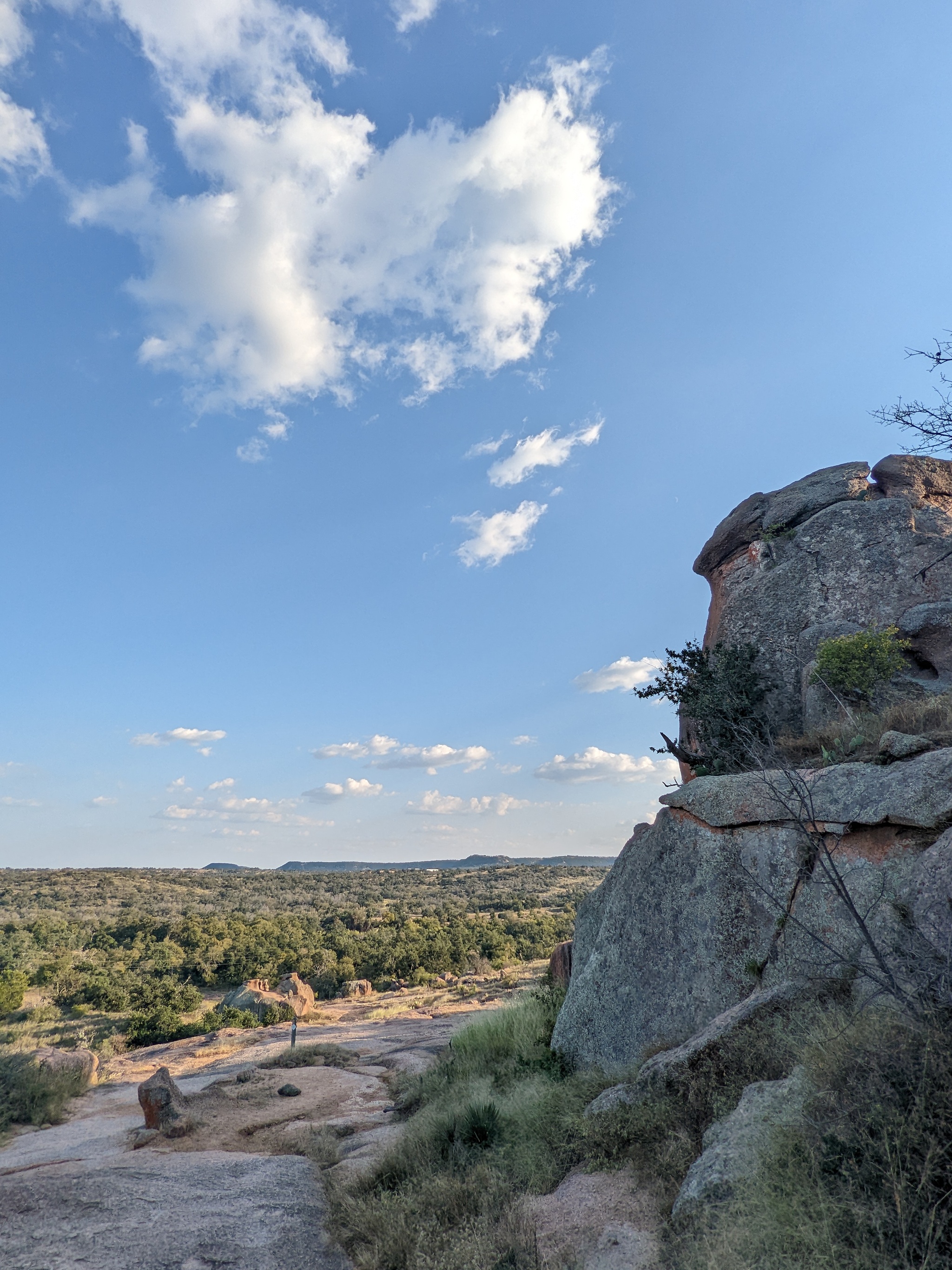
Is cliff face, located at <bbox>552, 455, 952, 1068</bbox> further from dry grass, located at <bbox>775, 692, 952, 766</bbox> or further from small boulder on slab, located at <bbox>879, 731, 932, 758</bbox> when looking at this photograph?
dry grass, located at <bbox>775, 692, 952, 766</bbox>

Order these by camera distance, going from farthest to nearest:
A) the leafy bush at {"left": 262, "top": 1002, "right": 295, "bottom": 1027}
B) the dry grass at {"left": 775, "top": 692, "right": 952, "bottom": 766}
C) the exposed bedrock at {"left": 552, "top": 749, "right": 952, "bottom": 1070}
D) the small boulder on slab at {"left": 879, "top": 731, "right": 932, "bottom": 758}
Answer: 1. the leafy bush at {"left": 262, "top": 1002, "right": 295, "bottom": 1027}
2. the dry grass at {"left": 775, "top": 692, "right": 952, "bottom": 766}
3. the small boulder on slab at {"left": 879, "top": 731, "right": 932, "bottom": 758}
4. the exposed bedrock at {"left": 552, "top": 749, "right": 952, "bottom": 1070}

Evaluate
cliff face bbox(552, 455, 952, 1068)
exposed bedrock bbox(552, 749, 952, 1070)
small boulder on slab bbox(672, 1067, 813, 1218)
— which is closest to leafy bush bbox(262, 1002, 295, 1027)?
cliff face bbox(552, 455, 952, 1068)

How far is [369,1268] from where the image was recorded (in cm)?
541

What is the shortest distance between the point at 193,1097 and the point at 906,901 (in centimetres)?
1320

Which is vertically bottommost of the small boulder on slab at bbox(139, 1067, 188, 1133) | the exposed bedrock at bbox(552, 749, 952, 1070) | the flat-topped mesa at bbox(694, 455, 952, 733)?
the small boulder on slab at bbox(139, 1067, 188, 1133)

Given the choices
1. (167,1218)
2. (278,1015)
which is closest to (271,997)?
(278,1015)

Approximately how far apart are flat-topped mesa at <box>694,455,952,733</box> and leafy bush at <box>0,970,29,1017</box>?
25.8 metres

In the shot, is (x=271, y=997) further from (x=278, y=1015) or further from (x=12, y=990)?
(x=12, y=990)

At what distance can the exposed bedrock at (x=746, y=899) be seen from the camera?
6.39m

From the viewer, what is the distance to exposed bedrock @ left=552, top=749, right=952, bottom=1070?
6.39m

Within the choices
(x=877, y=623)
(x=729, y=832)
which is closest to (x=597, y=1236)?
(x=729, y=832)

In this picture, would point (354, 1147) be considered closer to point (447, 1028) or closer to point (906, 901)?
point (906, 901)

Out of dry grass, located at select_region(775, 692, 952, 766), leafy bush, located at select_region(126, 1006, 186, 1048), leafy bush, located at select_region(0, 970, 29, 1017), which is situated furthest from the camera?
leafy bush, located at select_region(0, 970, 29, 1017)

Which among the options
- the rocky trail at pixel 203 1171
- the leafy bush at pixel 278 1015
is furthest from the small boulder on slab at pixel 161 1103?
the leafy bush at pixel 278 1015
